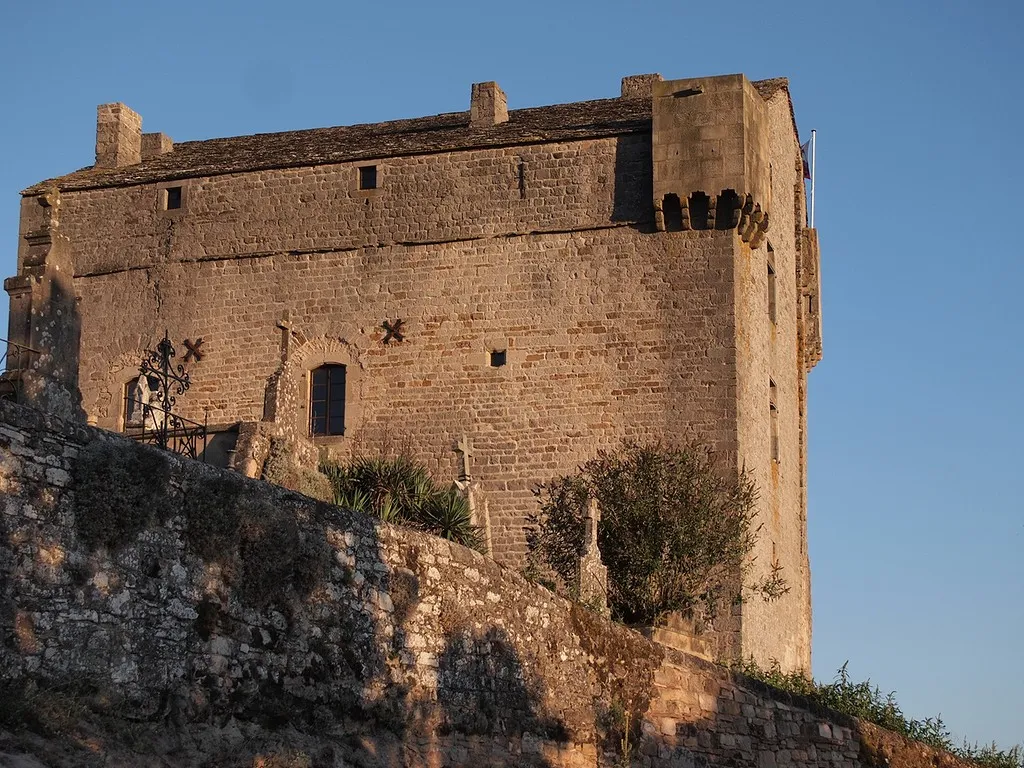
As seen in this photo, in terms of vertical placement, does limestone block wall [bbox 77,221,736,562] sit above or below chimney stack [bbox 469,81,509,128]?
Result: below

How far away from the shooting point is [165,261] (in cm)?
3116

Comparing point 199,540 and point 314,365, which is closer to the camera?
point 199,540

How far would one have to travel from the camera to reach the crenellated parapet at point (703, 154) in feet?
→ 91.7

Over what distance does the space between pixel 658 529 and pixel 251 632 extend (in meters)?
12.8

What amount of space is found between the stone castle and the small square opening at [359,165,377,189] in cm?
3

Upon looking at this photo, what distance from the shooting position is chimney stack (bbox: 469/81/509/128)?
3128 cm

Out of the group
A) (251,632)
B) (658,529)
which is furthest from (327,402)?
(251,632)

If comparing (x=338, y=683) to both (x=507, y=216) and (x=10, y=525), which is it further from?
(x=507, y=216)

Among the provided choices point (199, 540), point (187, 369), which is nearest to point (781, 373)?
point (187, 369)

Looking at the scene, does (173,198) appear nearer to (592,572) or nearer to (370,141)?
(370,141)

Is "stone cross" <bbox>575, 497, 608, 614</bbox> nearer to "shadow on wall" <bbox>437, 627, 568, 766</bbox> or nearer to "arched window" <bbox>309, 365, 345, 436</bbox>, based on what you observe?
"shadow on wall" <bbox>437, 627, 568, 766</bbox>

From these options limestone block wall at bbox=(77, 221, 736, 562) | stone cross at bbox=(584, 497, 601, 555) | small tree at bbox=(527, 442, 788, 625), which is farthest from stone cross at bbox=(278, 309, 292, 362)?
stone cross at bbox=(584, 497, 601, 555)

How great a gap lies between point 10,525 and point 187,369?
2032cm

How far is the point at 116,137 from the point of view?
111 ft
